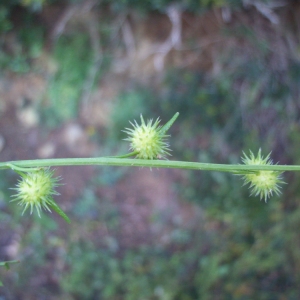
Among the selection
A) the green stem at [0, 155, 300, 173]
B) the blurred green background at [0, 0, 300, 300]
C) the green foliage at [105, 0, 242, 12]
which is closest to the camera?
the green stem at [0, 155, 300, 173]

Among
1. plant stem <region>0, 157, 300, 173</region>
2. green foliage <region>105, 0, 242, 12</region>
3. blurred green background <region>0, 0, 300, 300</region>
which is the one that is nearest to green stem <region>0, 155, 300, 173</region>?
plant stem <region>0, 157, 300, 173</region>

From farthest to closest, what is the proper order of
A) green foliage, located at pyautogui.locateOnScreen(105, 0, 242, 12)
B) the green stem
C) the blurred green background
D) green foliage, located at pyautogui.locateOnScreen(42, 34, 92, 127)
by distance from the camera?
green foliage, located at pyautogui.locateOnScreen(42, 34, 92, 127)
the blurred green background
green foliage, located at pyautogui.locateOnScreen(105, 0, 242, 12)
the green stem

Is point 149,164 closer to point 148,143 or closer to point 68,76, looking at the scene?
point 148,143

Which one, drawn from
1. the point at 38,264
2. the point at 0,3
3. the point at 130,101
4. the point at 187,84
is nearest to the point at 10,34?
the point at 0,3

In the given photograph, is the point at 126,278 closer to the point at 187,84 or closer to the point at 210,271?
the point at 210,271

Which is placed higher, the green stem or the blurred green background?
the blurred green background

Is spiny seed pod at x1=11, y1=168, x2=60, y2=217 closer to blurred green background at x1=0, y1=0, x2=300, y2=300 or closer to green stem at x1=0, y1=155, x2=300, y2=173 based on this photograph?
green stem at x1=0, y1=155, x2=300, y2=173

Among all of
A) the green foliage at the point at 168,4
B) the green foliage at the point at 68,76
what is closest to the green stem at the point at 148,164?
the green foliage at the point at 168,4

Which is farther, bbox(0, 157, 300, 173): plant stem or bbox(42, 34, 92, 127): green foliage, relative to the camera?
bbox(42, 34, 92, 127): green foliage

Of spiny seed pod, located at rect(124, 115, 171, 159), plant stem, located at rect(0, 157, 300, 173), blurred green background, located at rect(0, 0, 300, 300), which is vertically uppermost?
blurred green background, located at rect(0, 0, 300, 300)

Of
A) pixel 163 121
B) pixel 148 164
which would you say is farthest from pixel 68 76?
pixel 148 164
